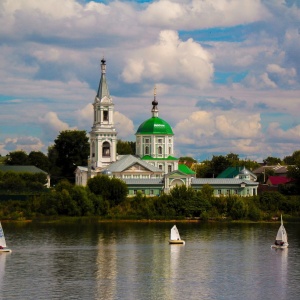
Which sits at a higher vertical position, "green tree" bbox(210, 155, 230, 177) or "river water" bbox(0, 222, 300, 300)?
"green tree" bbox(210, 155, 230, 177)

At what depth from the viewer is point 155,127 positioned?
117 meters

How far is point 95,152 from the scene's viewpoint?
11250cm

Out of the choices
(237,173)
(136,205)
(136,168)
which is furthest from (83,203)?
(237,173)

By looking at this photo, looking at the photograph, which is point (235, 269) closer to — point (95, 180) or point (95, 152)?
point (95, 180)

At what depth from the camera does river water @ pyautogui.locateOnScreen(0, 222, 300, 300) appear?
44.9 meters

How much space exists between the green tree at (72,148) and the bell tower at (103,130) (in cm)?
1788

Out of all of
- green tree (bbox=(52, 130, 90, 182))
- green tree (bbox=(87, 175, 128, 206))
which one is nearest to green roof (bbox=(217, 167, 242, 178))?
green tree (bbox=(52, 130, 90, 182))

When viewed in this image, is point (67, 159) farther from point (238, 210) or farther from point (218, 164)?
point (238, 210)

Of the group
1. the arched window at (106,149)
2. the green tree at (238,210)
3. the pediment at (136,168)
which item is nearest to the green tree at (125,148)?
the arched window at (106,149)

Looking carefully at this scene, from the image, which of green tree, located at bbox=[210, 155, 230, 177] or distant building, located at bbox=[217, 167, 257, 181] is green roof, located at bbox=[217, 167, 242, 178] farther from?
green tree, located at bbox=[210, 155, 230, 177]

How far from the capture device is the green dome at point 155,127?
117 meters

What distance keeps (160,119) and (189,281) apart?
71223 mm

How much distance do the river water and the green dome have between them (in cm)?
3756

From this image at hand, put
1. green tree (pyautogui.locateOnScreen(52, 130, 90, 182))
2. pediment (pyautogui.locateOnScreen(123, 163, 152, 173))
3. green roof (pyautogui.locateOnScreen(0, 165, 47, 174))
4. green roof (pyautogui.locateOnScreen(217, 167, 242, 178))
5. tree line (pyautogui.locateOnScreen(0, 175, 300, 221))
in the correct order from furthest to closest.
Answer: green tree (pyautogui.locateOnScreen(52, 130, 90, 182))
green roof (pyautogui.locateOnScreen(0, 165, 47, 174))
green roof (pyautogui.locateOnScreen(217, 167, 242, 178))
pediment (pyautogui.locateOnScreen(123, 163, 152, 173))
tree line (pyautogui.locateOnScreen(0, 175, 300, 221))
